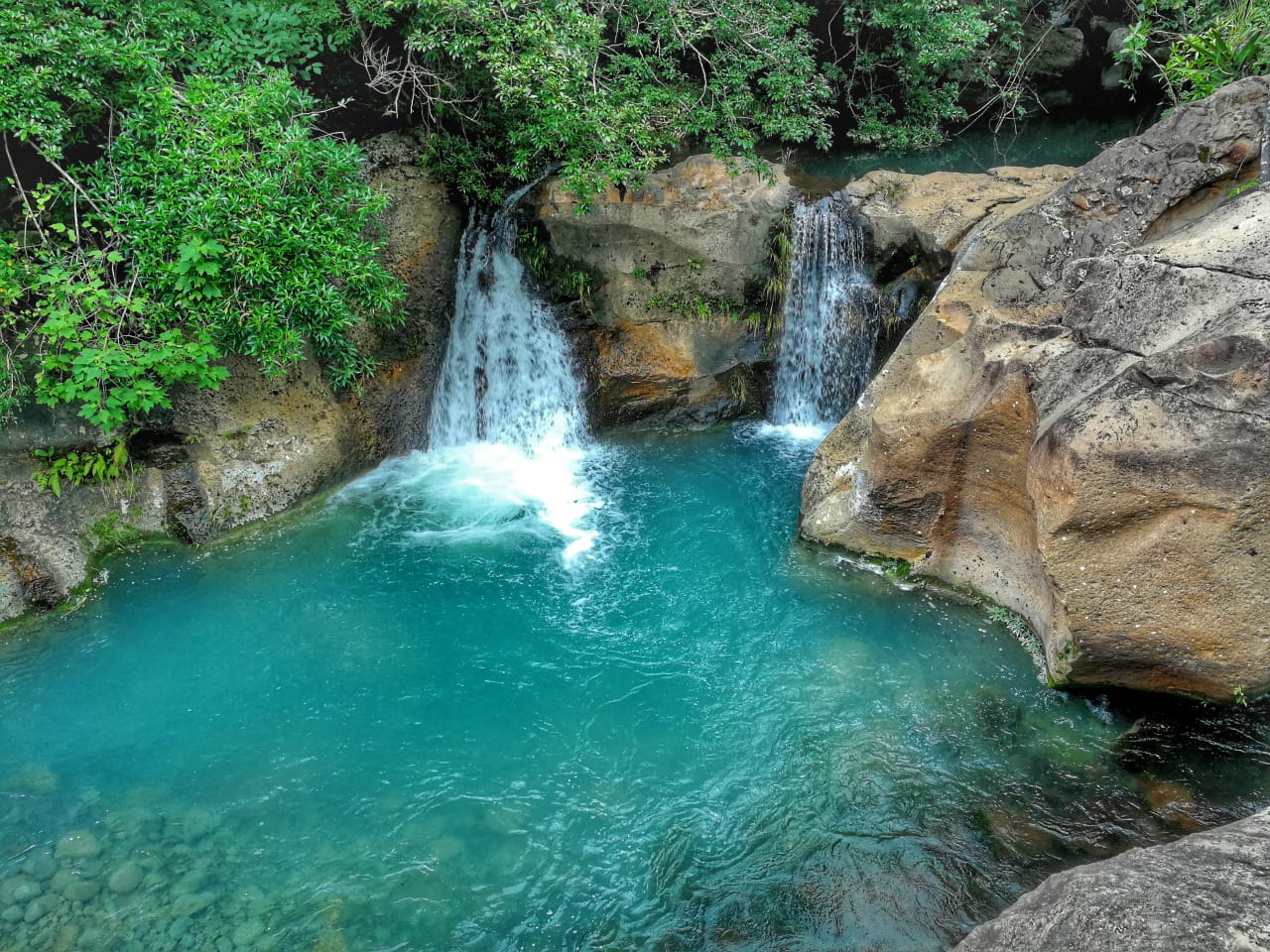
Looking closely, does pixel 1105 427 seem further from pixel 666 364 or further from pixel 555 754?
pixel 666 364

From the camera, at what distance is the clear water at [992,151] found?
1301cm

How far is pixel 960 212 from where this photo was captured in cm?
935

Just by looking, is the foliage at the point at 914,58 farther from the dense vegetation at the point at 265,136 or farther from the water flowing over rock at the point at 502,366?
the water flowing over rock at the point at 502,366

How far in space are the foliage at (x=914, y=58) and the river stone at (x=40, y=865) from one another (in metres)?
11.8

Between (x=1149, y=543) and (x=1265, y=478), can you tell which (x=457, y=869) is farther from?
(x=1265, y=478)

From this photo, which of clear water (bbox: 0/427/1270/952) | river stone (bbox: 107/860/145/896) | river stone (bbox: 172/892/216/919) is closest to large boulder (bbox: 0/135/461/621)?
clear water (bbox: 0/427/1270/952)

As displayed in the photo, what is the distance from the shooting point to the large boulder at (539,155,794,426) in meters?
10.3

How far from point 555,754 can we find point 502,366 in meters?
5.84

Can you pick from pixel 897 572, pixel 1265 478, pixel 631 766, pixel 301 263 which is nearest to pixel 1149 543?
pixel 1265 478

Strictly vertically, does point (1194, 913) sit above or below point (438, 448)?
below

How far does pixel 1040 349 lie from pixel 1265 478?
6.52ft

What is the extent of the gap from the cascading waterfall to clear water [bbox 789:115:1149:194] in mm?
4537

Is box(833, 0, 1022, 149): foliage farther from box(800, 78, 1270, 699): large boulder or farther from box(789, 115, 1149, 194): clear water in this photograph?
box(800, 78, 1270, 699): large boulder

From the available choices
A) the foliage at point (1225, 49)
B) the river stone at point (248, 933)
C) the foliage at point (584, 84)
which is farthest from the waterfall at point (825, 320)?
the river stone at point (248, 933)
